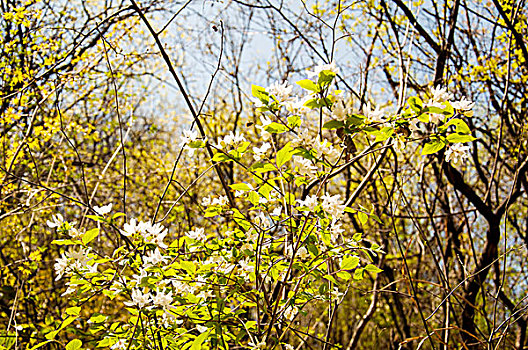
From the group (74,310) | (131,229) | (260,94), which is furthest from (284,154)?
(74,310)

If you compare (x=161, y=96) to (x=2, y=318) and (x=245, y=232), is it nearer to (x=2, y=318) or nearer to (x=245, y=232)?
(x=2, y=318)

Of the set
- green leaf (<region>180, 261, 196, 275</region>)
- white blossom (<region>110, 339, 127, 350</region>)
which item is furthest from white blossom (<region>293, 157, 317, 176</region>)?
white blossom (<region>110, 339, 127, 350</region>)

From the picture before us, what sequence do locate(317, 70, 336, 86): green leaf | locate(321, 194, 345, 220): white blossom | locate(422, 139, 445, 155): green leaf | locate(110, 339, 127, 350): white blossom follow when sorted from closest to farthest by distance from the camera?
locate(317, 70, 336, 86): green leaf
locate(422, 139, 445, 155): green leaf
locate(321, 194, 345, 220): white blossom
locate(110, 339, 127, 350): white blossom

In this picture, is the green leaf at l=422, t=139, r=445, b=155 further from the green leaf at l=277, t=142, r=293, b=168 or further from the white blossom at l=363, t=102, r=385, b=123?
the green leaf at l=277, t=142, r=293, b=168

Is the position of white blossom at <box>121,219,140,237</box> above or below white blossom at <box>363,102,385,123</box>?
below

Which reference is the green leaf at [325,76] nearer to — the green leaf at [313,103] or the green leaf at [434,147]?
the green leaf at [313,103]

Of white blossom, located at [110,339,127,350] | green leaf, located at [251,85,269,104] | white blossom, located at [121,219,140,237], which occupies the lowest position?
white blossom, located at [110,339,127,350]

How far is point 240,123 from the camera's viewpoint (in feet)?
18.7

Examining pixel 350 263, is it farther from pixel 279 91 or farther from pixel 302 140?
pixel 279 91

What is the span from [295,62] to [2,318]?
336cm

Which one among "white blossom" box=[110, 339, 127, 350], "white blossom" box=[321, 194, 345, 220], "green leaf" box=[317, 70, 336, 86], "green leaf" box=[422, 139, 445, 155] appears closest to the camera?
"green leaf" box=[317, 70, 336, 86]

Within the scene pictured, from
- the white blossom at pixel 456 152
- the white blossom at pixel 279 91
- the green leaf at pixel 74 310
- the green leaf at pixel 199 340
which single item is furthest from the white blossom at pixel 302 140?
the green leaf at pixel 74 310

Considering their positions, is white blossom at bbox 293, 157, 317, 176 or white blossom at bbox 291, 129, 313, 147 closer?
white blossom at bbox 291, 129, 313, 147

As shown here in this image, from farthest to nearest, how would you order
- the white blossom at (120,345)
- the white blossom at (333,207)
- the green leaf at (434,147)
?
the white blossom at (120,345) < the white blossom at (333,207) < the green leaf at (434,147)
